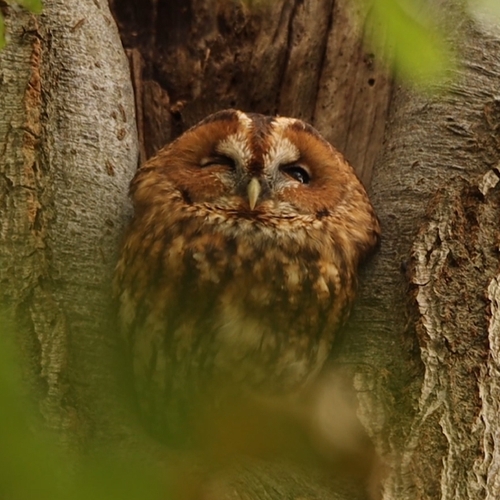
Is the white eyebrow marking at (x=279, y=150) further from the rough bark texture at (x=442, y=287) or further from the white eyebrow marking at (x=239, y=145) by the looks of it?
the rough bark texture at (x=442, y=287)

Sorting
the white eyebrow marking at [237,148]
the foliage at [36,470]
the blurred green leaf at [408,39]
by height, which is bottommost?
the white eyebrow marking at [237,148]

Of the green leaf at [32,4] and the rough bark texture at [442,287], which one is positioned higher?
the green leaf at [32,4]

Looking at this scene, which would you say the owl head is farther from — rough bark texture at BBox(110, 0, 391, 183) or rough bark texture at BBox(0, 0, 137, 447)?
rough bark texture at BBox(110, 0, 391, 183)

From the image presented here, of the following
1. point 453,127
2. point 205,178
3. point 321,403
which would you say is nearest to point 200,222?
point 205,178

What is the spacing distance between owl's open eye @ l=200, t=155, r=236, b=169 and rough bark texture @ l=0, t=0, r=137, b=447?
0.24 metres

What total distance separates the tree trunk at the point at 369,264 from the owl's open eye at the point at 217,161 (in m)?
0.24

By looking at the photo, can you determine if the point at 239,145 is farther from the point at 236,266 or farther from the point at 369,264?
the point at 369,264

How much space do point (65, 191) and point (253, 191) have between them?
480 mm

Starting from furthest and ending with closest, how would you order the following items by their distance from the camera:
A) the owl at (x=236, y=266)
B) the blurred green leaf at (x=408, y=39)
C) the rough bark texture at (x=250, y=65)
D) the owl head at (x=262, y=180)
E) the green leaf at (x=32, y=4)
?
the rough bark texture at (x=250, y=65) → the owl head at (x=262, y=180) → the owl at (x=236, y=266) → the green leaf at (x=32, y=4) → the blurred green leaf at (x=408, y=39)

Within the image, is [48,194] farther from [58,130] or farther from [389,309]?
[389,309]

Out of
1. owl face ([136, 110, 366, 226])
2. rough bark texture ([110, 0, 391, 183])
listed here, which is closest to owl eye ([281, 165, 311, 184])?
owl face ([136, 110, 366, 226])

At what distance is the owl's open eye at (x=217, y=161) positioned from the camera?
2.03 metres

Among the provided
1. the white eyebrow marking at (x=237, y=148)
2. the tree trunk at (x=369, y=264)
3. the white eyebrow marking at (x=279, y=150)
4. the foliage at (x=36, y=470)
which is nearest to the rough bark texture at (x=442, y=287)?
the tree trunk at (x=369, y=264)

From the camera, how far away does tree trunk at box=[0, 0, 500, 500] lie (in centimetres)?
145
